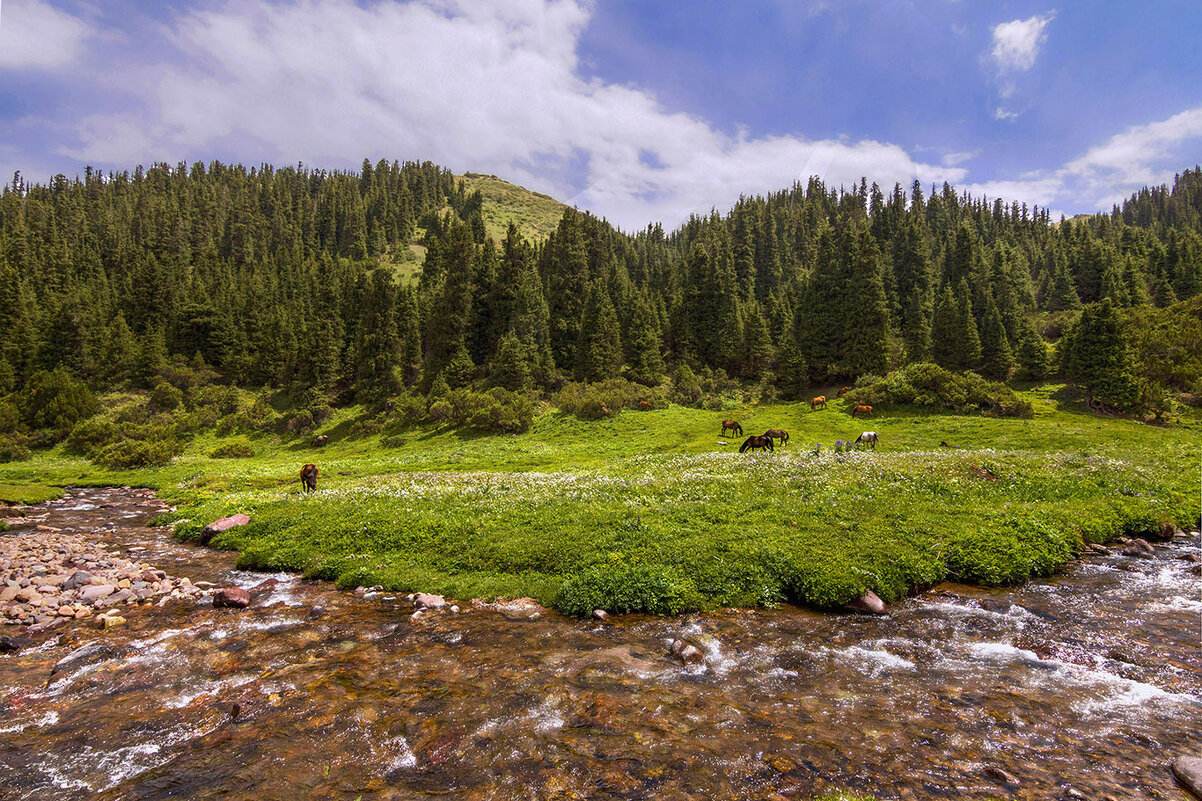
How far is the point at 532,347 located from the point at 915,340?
59.6 meters

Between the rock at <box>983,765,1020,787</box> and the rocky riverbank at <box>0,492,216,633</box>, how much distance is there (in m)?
18.8

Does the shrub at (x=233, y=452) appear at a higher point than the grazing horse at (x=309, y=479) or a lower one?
lower

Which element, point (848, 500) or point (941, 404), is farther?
point (941, 404)

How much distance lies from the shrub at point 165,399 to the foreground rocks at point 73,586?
2669 inches

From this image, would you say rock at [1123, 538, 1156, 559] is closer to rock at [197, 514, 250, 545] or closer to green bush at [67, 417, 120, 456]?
rock at [197, 514, 250, 545]

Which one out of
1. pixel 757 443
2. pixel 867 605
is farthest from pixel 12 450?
pixel 867 605

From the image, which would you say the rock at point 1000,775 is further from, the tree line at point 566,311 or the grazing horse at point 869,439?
the tree line at point 566,311

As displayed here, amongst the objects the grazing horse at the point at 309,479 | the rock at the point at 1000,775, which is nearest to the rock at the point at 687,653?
the rock at the point at 1000,775

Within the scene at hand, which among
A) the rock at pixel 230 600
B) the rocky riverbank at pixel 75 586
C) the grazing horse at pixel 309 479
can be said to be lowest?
the rock at pixel 230 600

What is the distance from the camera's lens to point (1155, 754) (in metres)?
7.57

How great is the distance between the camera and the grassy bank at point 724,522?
1414 centimetres

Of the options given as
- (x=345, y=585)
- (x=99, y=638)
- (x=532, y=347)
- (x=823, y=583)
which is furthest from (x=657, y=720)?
(x=532, y=347)

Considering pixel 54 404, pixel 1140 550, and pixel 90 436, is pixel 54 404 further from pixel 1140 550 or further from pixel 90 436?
pixel 1140 550

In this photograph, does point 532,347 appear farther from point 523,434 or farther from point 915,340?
point 915,340
